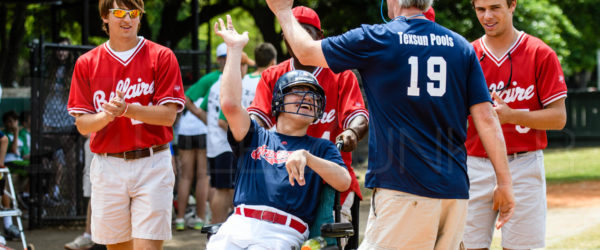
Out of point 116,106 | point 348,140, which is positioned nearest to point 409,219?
point 348,140

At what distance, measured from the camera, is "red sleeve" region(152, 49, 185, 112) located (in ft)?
16.1

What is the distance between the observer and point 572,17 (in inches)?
1087

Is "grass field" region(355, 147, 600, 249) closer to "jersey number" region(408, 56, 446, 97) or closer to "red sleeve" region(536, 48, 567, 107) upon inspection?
"red sleeve" region(536, 48, 567, 107)

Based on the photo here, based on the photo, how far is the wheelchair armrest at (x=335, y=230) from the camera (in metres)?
3.97

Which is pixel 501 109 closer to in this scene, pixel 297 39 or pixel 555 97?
pixel 555 97

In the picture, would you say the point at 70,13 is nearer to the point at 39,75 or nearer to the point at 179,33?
the point at 179,33

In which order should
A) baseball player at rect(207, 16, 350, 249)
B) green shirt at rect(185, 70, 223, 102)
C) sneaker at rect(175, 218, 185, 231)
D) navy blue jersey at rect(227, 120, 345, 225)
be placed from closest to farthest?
baseball player at rect(207, 16, 350, 249), navy blue jersey at rect(227, 120, 345, 225), green shirt at rect(185, 70, 223, 102), sneaker at rect(175, 218, 185, 231)

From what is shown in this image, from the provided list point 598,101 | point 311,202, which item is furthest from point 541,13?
point 311,202

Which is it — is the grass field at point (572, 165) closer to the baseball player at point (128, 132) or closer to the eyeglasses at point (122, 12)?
the baseball player at point (128, 132)

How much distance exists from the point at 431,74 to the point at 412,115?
0.22 m

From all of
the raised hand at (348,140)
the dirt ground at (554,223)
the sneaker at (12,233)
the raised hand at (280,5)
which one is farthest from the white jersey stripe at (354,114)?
the sneaker at (12,233)

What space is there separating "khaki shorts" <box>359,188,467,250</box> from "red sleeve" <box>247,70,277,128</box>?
1.37 metres

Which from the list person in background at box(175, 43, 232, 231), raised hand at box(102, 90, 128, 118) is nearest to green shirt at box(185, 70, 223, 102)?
person in background at box(175, 43, 232, 231)

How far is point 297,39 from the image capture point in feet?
11.7
